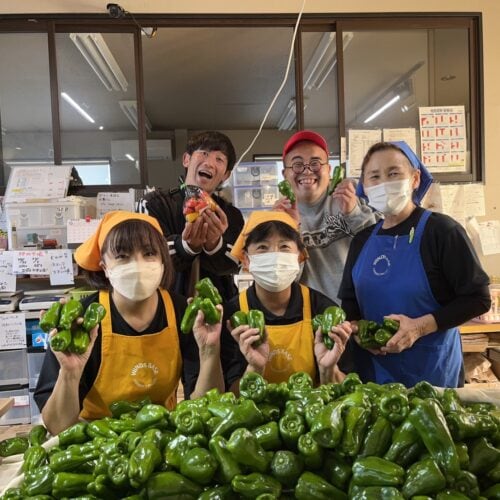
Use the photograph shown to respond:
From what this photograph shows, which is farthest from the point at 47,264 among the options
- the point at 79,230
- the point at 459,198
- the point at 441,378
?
the point at 459,198

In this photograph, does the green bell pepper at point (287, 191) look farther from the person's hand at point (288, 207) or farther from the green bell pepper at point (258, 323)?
the green bell pepper at point (258, 323)

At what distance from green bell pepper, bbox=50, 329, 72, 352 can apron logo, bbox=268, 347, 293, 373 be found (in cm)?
65

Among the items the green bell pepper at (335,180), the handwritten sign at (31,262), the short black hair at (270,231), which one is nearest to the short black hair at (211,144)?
the green bell pepper at (335,180)

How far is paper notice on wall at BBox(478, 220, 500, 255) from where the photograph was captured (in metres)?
3.87

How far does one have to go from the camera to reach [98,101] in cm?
577

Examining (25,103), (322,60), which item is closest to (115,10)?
(25,103)

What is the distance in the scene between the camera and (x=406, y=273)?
65.0 inches

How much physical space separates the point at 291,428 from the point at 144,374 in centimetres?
68

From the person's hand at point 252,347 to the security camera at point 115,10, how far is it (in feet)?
10.4

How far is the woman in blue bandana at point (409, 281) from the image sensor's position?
1.58m

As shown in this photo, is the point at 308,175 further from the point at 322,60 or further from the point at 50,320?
the point at 322,60

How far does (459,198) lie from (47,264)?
337 centimetres

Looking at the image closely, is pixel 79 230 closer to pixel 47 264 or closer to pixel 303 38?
pixel 47 264

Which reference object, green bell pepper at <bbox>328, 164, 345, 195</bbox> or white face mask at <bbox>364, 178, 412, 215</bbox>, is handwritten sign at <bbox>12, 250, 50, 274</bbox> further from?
white face mask at <bbox>364, 178, 412, 215</bbox>
